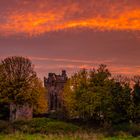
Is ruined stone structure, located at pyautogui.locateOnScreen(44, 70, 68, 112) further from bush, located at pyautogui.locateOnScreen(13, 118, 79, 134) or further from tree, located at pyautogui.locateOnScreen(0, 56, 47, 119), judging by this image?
bush, located at pyautogui.locateOnScreen(13, 118, 79, 134)

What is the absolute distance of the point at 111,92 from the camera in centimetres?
9362

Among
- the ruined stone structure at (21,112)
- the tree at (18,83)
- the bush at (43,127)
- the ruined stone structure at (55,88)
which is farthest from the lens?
the ruined stone structure at (55,88)

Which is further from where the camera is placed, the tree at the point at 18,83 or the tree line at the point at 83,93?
the tree at the point at 18,83

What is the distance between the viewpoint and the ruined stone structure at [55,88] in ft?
454

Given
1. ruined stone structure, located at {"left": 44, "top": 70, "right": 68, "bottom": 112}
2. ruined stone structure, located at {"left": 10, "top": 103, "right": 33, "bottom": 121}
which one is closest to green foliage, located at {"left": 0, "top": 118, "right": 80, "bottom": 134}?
ruined stone structure, located at {"left": 10, "top": 103, "right": 33, "bottom": 121}

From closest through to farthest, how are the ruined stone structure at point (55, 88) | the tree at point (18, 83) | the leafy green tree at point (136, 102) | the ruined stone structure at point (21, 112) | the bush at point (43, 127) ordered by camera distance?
the bush at point (43, 127) → the ruined stone structure at point (21, 112) → the leafy green tree at point (136, 102) → the tree at point (18, 83) → the ruined stone structure at point (55, 88)

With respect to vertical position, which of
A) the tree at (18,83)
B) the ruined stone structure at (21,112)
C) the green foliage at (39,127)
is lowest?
the green foliage at (39,127)

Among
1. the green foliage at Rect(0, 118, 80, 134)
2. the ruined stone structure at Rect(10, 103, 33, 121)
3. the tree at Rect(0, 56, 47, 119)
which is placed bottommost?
the green foliage at Rect(0, 118, 80, 134)

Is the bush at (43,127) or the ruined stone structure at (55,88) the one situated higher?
the ruined stone structure at (55,88)

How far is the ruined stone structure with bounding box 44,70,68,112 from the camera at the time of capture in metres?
138

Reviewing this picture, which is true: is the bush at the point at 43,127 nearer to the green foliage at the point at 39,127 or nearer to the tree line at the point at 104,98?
the green foliage at the point at 39,127

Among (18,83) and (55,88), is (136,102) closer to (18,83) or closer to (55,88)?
(18,83)

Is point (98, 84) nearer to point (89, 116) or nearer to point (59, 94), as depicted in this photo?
point (89, 116)

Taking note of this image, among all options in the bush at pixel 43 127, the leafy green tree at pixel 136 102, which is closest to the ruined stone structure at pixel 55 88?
the leafy green tree at pixel 136 102
